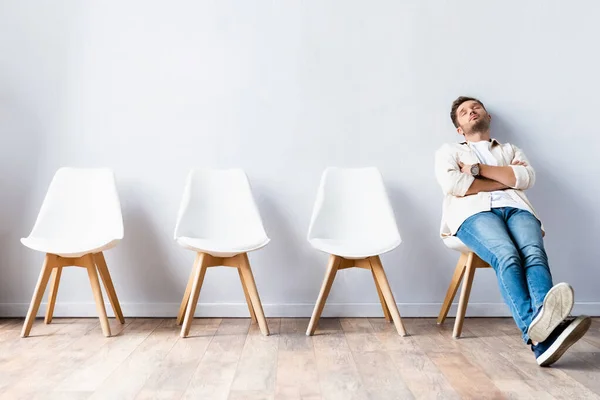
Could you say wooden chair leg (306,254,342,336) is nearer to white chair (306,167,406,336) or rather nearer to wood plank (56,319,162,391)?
white chair (306,167,406,336)

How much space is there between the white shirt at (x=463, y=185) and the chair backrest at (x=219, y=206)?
→ 94 centimetres

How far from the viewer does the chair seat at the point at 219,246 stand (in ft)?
8.32

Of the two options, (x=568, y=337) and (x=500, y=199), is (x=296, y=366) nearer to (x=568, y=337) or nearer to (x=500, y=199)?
(x=568, y=337)

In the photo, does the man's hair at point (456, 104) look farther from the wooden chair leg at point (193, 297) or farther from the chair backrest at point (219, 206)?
the wooden chair leg at point (193, 297)

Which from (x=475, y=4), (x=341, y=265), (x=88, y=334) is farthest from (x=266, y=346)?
(x=475, y=4)

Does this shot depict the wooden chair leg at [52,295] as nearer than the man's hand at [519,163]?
No

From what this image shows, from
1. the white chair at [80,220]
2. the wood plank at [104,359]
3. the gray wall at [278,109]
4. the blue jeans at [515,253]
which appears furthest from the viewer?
the gray wall at [278,109]

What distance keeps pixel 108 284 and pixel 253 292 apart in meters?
0.80

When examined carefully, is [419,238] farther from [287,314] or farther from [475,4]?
[475,4]

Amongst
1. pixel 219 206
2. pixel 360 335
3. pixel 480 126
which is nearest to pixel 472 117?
pixel 480 126

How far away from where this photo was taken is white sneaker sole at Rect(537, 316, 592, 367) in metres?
1.86

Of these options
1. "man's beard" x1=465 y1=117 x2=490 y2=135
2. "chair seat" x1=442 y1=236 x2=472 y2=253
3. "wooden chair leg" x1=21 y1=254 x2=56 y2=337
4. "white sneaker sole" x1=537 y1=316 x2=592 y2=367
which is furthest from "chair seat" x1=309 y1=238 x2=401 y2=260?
"wooden chair leg" x1=21 y1=254 x2=56 y2=337

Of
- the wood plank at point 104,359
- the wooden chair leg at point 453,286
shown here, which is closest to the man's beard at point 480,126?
the wooden chair leg at point 453,286

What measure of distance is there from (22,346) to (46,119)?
132 cm
